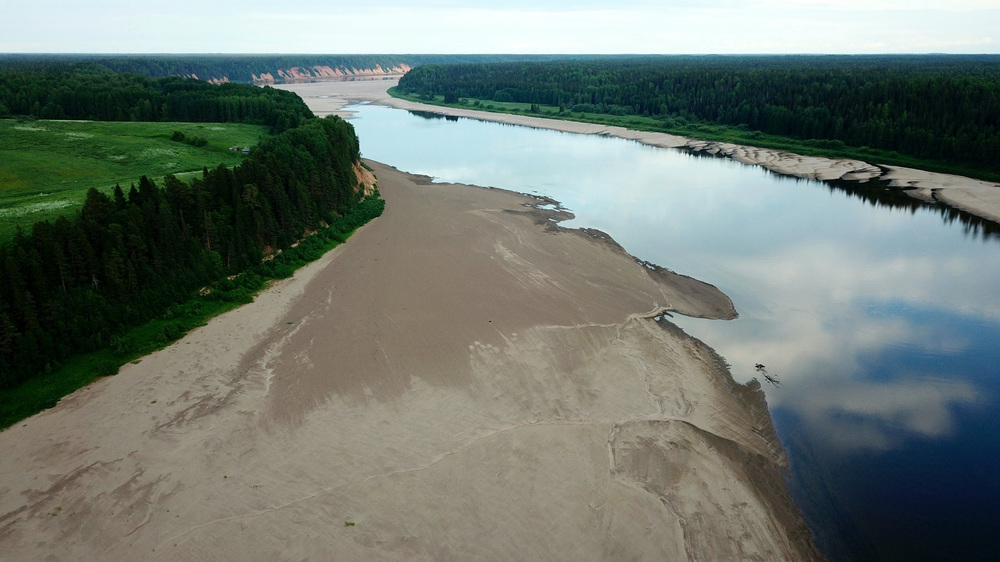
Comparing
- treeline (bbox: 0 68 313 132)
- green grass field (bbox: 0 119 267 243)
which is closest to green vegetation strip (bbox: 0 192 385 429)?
green grass field (bbox: 0 119 267 243)

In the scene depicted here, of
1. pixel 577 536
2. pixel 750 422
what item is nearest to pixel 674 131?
pixel 750 422

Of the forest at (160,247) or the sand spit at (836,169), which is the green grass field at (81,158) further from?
the sand spit at (836,169)

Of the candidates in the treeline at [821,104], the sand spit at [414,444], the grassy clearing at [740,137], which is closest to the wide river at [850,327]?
the sand spit at [414,444]

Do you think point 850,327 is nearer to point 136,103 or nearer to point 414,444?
point 414,444

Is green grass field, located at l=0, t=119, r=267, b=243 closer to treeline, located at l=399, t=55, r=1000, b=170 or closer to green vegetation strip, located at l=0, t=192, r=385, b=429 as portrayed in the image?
green vegetation strip, located at l=0, t=192, r=385, b=429

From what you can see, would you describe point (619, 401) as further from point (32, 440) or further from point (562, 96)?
point (562, 96)

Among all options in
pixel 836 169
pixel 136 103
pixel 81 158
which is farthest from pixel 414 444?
pixel 136 103
